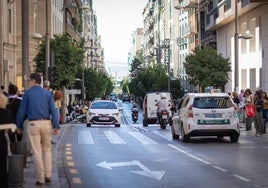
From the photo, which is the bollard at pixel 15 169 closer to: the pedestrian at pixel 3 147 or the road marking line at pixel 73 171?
the pedestrian at pixel 3 147

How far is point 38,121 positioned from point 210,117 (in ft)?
39.3

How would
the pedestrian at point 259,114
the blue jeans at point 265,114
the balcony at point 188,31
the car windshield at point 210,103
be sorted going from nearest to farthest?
the car windshield at point 210,103 → the pedestrian at point 259,114 → the blue jeans at point 265,114 → the balcony at point 188,31

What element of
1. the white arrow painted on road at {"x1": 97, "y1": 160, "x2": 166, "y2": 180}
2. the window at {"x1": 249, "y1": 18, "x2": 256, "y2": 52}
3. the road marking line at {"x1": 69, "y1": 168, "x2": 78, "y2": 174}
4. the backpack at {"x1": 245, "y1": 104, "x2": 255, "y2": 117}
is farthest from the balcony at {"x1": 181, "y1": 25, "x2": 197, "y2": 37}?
the road marking line at {"x1": 69, "y1": 168, "x2": 78, "y2": 174}

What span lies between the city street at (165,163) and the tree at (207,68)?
22.4 metres

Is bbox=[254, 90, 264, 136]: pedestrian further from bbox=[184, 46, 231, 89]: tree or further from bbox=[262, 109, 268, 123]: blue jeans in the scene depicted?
bbox=[184, 46, 231, 89]: tree

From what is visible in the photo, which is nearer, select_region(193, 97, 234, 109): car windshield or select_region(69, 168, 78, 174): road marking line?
select_region(69, 168, 78, 174): road marking line

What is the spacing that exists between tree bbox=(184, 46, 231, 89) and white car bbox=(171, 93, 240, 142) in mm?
23103

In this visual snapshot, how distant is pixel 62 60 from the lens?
158 ft

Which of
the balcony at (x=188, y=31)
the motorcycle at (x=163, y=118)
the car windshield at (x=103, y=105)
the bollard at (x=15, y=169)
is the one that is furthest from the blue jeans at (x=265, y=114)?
the balcony at (x=188, y=31)

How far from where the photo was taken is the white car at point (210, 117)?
2381 cm

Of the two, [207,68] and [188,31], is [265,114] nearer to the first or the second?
[207,68]

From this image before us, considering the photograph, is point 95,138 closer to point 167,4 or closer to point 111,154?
point 111,154

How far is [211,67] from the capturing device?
47.6m

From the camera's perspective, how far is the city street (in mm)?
13461
